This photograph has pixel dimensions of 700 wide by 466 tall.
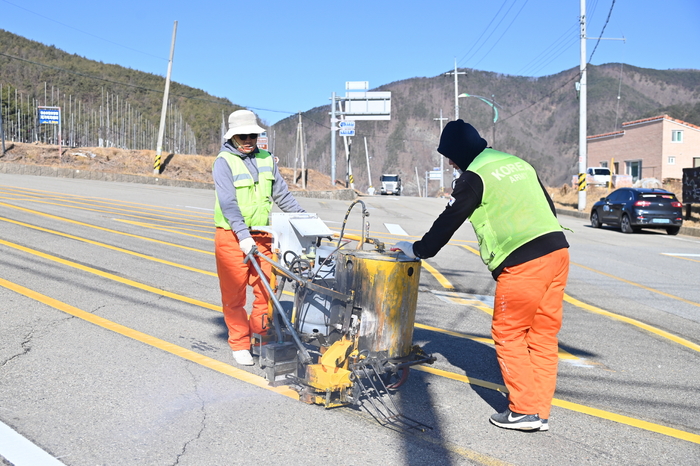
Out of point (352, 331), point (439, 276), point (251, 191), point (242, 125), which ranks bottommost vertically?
point (439, 276)

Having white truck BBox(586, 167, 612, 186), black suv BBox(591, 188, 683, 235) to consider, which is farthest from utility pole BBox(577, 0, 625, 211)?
white truck BBox(586, 167, 612, 186)

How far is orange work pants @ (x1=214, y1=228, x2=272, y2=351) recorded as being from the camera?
510 cm

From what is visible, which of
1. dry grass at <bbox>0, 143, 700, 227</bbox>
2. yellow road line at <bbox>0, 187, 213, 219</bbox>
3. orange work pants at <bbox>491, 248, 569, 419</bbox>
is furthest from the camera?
dry grass at <bbox>0, 143, 700, 227</bbox>

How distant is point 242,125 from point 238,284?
4.13ft

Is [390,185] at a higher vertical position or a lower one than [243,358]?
higher

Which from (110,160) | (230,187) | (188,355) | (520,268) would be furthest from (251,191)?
(110,160)

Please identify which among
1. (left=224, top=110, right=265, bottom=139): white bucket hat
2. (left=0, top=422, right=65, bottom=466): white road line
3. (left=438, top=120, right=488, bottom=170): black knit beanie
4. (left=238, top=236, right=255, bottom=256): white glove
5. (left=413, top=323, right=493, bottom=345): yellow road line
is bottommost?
(left=0, top=422, right=65, bottom=466): white road line

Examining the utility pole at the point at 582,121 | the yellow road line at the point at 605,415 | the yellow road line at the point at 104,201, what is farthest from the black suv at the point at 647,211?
the yellow road line at the point at 605,415

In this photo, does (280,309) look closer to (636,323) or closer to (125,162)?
(636,323)

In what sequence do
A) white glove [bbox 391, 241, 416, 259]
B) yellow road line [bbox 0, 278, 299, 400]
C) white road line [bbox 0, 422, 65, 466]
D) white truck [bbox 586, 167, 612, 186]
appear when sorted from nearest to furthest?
1. white road line [bbox 0, 422, 65, 466]
2. white glove [bbox 391, 241, 416, 259]
3. yellow road line [bbox 0, 278, 299, 400]
4. white truck [bbox 586, 167, 612, 186]

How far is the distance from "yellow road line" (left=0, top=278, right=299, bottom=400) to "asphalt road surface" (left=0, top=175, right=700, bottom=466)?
0.02m

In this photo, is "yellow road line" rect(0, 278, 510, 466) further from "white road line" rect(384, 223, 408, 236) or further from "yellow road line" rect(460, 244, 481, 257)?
"white road line" rect(384, 223, 408, 236)

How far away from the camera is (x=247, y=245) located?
477 centimetres

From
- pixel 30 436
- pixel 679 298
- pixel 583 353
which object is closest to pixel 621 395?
pixel 583 353
